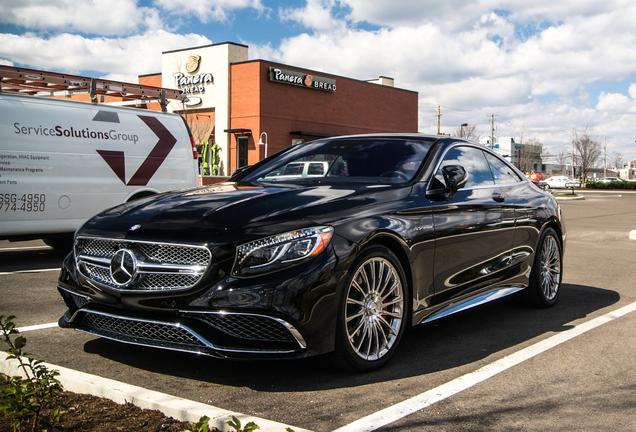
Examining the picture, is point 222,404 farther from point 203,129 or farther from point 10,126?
point 203,129

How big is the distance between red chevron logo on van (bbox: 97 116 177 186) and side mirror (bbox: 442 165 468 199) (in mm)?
6183

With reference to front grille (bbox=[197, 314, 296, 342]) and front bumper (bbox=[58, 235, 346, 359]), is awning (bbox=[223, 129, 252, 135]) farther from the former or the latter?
front grille (bbox=[197, 314, 296, 342])

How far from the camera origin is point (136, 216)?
399cm

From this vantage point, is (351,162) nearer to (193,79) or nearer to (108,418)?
(108,418)

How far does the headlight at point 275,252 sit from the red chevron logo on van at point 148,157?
6581mm

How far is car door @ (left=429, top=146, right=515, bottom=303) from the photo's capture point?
15.1 ft

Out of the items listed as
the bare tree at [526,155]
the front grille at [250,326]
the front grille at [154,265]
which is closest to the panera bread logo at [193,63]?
the front grille at [154,265]

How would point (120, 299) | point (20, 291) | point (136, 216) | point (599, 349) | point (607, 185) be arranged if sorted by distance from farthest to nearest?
point (607, 185) < point (20, 291) < point (599, 349) < point (136, 216) < point (120, 299)

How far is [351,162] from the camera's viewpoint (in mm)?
4973

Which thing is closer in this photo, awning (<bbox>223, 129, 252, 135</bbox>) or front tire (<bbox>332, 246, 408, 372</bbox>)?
front tire (<bbox>332, 246, 408, 372</bbox>)

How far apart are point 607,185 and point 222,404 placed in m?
71.0

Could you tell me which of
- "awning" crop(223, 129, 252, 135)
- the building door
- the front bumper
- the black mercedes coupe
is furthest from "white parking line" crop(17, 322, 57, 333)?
the building door

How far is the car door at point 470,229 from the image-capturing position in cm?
461

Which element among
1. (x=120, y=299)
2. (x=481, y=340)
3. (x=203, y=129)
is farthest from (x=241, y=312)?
(x=203, y=129)
